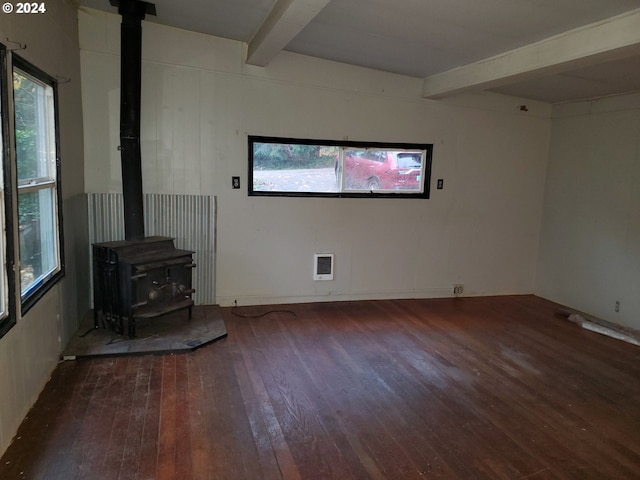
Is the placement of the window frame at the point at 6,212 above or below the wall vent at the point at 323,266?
above

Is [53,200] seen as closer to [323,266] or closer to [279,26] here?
[279,26]

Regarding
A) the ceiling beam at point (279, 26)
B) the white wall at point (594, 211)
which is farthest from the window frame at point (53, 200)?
the white wall at point (594, 211)

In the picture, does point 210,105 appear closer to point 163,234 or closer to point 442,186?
point 163,234

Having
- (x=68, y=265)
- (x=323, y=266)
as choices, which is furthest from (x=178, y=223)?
(x=323, y=266)

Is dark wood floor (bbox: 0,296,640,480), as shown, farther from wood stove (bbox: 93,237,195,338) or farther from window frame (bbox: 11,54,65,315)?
window frame (bbox: 11,54,65,315)

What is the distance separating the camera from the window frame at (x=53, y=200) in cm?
242

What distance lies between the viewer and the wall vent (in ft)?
16.0

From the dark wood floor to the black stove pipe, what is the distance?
4.34 feet

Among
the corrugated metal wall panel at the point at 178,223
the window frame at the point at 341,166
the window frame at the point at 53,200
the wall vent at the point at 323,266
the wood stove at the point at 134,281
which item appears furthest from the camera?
the wall vent at the point at 323,266

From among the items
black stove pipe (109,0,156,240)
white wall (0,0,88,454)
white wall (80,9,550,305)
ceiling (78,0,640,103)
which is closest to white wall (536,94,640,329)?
white wall (80,9,550,305)

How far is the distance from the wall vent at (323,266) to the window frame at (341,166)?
67 cm

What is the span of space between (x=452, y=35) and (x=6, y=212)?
10.5ft

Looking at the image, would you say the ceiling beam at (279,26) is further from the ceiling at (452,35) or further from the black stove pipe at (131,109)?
the black stove pipe at (131,109)

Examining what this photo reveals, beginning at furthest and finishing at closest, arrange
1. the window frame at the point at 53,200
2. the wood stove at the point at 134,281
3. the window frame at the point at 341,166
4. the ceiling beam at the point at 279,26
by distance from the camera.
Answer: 1. the window frame at the point at 341,166
2. the wood stove at the point at 134,281
3. the ceiling beam at the point at 279,26
4. the window frame at the point at 53,200
